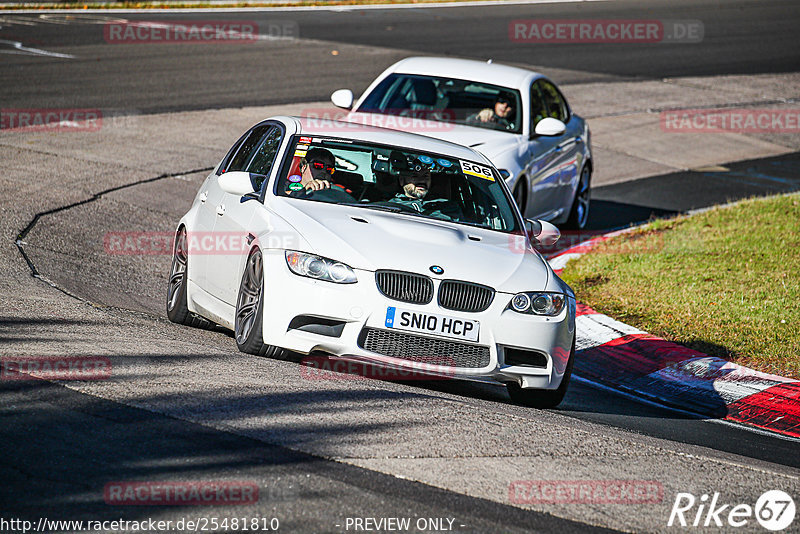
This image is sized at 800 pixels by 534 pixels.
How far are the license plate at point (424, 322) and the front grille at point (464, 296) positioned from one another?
10 cm

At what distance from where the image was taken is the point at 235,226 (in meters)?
7.56

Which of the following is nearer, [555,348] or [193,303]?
[555,348]

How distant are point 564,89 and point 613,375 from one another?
15408 mm

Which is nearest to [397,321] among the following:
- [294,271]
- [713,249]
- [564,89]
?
[294,271]

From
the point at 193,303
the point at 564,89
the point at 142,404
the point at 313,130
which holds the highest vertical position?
the point at 313,130

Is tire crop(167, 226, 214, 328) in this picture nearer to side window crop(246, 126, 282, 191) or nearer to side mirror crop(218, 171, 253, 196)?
side window crop(246, 126, 282, 191)

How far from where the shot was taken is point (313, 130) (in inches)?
320

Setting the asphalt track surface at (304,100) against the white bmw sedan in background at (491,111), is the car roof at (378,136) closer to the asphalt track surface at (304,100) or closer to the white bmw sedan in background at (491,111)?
the asphalt track surface at (304,100)

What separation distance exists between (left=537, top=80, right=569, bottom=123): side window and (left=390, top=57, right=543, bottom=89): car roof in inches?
11.0

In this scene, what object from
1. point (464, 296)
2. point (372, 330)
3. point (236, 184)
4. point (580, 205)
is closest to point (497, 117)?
point (580, 205)

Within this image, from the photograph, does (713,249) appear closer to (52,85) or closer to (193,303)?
(193,303)

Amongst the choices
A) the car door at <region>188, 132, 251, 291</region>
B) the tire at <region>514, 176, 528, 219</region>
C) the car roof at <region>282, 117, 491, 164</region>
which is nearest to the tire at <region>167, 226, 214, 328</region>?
the car door at <region>188, 132, 251, 291</region>

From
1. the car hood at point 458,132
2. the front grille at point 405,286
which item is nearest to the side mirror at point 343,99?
the car hood at point 458,132

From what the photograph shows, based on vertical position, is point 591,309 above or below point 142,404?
below
